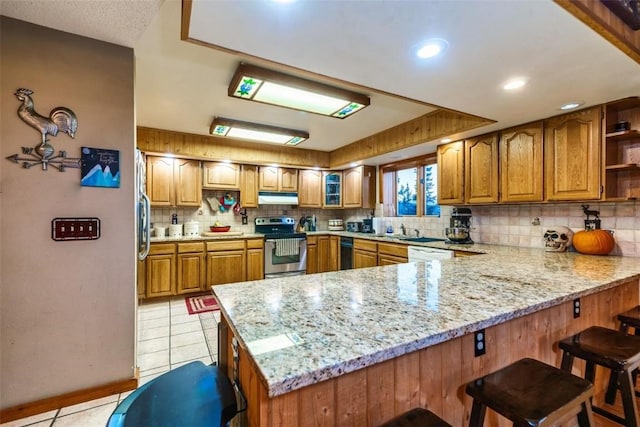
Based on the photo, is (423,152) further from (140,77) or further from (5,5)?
(5,5)

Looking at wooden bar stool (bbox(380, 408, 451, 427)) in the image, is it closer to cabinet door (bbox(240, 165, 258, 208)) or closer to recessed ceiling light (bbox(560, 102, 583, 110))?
recessed ceiling light (bbox(560, 102, 583, 110))

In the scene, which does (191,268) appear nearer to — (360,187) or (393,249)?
(393,249)

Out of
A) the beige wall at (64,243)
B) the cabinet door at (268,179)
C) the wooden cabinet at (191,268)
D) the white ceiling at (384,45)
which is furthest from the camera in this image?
the cabinet door at (268,179)

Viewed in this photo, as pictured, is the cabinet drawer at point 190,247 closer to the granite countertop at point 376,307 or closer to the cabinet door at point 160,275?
the cabinet door at point 160,275

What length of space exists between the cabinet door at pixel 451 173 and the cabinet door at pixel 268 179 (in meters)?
2.61

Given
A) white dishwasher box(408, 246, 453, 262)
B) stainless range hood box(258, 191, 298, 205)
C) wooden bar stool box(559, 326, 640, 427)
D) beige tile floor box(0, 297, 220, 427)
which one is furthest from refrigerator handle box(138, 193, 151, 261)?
white dishwasher box(408, 246, 453, 262)

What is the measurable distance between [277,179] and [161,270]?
2213mm

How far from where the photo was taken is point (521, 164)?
282 centimetres

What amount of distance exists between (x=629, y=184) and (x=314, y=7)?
289 cm

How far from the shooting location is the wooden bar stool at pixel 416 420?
0.85 m

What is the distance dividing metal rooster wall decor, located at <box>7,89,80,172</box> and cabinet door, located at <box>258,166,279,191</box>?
3082 millimetres

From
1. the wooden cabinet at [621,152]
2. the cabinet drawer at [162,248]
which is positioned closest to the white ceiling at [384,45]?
the wooden cabinet at [621,152]

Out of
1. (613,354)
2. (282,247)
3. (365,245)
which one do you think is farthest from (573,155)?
(282,247)

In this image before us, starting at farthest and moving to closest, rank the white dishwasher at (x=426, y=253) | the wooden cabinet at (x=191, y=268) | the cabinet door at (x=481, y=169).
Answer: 1. the wooden cabinet at (x=191, y=268)
2. the white dishwasher at (x=426, y=253)
3. the cabinet door at (x=481, y=169)
